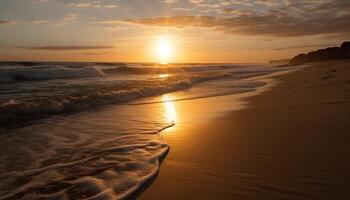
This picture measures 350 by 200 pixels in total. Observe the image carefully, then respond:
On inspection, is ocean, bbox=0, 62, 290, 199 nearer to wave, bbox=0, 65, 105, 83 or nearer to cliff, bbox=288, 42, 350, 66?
wave, bbox=0, 65, 105, 83

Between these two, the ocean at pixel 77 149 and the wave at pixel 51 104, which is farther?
the wave at pixel 51 104

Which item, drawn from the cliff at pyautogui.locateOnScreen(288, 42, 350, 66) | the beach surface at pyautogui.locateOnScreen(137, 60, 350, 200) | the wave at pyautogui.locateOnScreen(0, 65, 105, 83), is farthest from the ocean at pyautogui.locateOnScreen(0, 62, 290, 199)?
the cliff at pyautogui.locateOnScreen(288, 42, 350, 66)

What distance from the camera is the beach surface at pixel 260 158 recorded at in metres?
2.78

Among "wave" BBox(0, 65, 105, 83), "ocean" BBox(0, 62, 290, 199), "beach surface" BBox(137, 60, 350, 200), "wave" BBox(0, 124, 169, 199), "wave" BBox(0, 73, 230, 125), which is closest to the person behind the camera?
"beach surface" BBox(137, 60, 350, 200)

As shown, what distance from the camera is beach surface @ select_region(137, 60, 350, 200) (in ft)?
9.11

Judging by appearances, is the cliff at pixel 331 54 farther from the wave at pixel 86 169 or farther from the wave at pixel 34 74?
the wave at pixel 86 169

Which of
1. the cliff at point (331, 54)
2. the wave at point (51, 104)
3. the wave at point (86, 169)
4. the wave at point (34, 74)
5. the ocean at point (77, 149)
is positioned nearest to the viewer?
the wave at point (86, 169)

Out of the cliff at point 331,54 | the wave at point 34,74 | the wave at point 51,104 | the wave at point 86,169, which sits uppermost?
the cliff at point 331,54

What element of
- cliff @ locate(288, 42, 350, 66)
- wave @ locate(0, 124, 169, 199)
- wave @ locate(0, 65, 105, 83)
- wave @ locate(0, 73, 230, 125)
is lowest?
wave @ locate(0, 124, 169, 199)

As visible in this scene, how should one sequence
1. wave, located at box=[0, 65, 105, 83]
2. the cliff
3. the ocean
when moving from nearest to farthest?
the ocean → wave, located at box=[0, 65, 105, 83] → the cliff

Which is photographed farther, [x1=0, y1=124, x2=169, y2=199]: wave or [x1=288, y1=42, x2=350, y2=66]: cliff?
[x1=288, y1=42, x2=350, y2=66]: cliff

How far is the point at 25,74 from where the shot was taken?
25.9 metres

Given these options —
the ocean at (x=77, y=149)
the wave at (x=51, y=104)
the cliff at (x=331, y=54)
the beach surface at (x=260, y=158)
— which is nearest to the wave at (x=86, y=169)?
the ocean at (x=77, y=149)

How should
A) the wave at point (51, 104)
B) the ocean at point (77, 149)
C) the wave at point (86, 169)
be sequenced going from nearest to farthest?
the wave at point (86, 169)
the ocean at point (77, 149)
the wave at point (51, 104)
